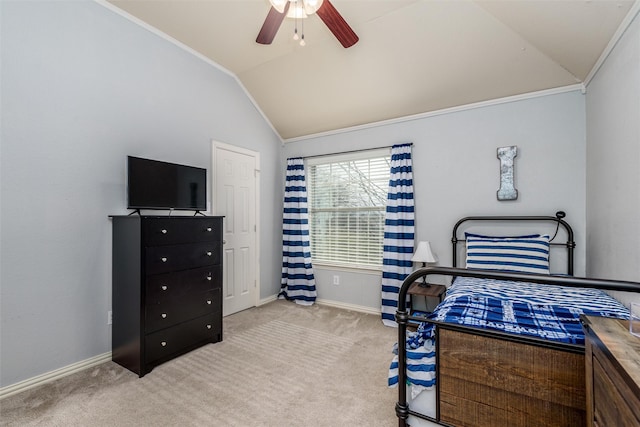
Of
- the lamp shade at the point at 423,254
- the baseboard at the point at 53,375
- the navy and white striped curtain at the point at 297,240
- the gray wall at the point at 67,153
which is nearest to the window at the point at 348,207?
the navy and white striped curtain at the point at 297,240

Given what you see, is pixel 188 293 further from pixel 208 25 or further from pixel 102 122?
pixel 208 25

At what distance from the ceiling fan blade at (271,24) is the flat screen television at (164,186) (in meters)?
1.42

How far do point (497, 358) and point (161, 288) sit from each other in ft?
7.72

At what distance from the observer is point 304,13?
193 centimetres

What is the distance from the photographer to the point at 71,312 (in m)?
2.33

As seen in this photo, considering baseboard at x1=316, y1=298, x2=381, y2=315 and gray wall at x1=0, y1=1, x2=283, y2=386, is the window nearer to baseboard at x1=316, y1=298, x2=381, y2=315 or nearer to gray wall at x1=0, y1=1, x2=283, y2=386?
baseboard at x1=316, y1=298, x2=381, y2=315

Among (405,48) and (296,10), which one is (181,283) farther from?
(405,48)

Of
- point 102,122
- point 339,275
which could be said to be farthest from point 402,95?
point 102,122

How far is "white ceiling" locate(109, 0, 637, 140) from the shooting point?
7.47 ft

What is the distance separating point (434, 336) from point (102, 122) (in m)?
2.96

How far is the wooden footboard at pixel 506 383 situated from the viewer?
4.03ft

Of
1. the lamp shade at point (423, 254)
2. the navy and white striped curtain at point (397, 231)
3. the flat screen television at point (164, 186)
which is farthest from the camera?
the navy and white striped curtain at point (397, 231)

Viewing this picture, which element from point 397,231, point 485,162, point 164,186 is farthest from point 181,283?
point 485,162

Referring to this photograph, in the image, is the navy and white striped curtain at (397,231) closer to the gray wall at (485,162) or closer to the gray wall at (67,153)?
the gray wall at (485,162)
